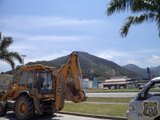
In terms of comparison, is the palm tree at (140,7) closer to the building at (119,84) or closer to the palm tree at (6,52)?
the palm tree at (6,52)

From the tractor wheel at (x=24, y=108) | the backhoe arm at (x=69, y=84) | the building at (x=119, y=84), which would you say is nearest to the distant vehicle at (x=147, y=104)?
the backhoe arm at (x=69, y=84)

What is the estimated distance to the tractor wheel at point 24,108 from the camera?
1823 cm

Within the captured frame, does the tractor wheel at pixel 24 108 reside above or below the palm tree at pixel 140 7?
below

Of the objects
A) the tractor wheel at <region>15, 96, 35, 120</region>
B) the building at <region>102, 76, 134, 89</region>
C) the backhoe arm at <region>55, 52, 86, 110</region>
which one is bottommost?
the tractor wheel at <region>15, 96, 35, 120</region>

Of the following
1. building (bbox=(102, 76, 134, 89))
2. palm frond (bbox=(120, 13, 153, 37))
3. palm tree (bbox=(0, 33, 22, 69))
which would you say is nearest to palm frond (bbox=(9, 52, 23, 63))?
palm tree (bbox=(0, 33, 22, 69))

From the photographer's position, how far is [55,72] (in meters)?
19.6

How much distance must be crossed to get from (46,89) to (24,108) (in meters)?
1.50

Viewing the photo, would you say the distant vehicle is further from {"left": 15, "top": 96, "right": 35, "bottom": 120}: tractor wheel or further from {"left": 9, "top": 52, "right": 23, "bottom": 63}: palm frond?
{"left": 9, "top": 52, "right": 23, "bottom": 63}: palm frond

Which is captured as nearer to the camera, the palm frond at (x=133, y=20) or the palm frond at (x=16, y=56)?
the palm frond at (x=133, y=20)

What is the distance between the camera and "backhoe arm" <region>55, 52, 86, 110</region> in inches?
731

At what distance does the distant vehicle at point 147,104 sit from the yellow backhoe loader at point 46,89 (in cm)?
779

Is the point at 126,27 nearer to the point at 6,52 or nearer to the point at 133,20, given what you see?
the point at 133,20

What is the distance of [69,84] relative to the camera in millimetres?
18875

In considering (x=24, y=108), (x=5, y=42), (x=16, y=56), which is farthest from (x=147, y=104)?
(x=16, y=56)
